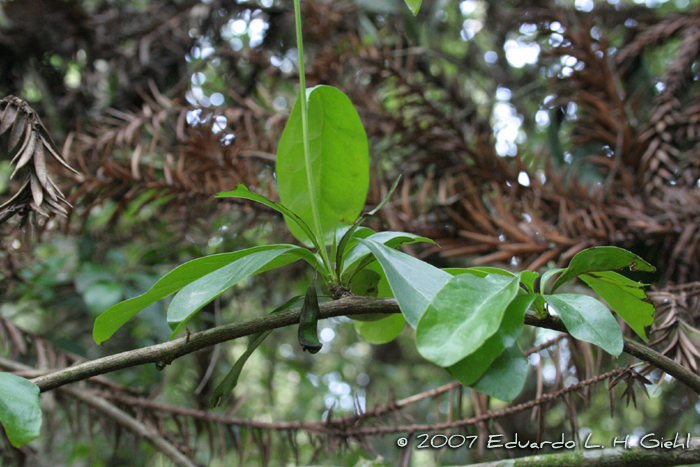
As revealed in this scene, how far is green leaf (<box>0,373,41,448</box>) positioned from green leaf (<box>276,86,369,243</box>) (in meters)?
0.23

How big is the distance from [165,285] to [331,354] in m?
2.43

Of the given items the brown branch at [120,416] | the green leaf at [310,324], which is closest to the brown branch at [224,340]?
the green leaf at [310,324]

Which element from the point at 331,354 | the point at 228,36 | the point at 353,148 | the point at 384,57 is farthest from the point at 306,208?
the point at 331,354

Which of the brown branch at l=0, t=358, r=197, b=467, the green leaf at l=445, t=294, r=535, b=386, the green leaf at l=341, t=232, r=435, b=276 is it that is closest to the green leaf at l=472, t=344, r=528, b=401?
the green leaf at l=445, t=294, r=535, b=386

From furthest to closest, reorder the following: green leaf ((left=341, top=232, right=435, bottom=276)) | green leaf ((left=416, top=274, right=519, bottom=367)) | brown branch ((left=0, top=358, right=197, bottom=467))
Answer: brown branch ((left=0, top=358, right=197, bottom=467)) → green leaf ((left=341, top=232, right=435, bottom=276)) → green leaf ((left=416, top=274, right=519, bottom=367))

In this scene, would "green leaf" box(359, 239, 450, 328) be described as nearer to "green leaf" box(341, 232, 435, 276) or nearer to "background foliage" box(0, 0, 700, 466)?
"green leaf" box(341, 232, 435, 276)

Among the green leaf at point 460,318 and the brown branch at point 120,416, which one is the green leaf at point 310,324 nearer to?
the green leaf at point 460,318

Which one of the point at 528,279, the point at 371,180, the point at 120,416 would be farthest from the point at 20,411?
the point at 371,180

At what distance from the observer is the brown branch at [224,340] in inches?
12.1

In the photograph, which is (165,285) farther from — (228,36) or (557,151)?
(228,36)

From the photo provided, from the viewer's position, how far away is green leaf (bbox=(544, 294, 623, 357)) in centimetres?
28

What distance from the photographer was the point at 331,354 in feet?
8.78

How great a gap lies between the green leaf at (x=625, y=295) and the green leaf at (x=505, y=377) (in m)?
0.10

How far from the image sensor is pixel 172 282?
0.34m
